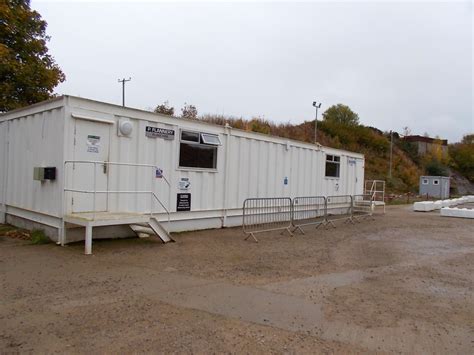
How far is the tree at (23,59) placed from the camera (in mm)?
14812

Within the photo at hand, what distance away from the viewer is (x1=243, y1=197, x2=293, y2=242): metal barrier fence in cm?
1184

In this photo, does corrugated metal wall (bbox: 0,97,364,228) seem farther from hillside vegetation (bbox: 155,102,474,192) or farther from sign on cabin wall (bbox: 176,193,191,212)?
hillside vegetation (bbox: 155,102,474,192)

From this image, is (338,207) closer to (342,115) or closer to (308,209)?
(308,209)

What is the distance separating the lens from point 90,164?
8.50 meters

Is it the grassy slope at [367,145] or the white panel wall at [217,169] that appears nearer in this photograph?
the white panel wall at [217,169]

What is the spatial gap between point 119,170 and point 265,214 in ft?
16.9

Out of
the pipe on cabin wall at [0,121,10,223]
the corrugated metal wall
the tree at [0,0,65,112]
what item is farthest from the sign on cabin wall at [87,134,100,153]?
the tree at [0,0,65,112]

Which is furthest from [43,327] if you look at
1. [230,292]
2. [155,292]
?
[230,292]

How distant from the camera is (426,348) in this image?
396 centimetres

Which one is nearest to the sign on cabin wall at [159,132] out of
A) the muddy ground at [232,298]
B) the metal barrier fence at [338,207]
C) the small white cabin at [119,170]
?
the small white cabin at [119,170]

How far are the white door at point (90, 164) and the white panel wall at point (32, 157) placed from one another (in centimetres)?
33

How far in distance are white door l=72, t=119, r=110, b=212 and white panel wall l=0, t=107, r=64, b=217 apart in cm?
33

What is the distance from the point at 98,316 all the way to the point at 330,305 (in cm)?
288

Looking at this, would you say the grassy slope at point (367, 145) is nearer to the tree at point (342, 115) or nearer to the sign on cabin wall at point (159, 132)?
the tree at point (342, 115)
